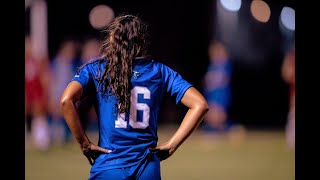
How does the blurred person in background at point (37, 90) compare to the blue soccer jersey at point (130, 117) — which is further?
the blurred person in background at point (37, 90)

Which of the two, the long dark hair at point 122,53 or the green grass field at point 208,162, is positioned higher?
the long dark hair at point 122,53

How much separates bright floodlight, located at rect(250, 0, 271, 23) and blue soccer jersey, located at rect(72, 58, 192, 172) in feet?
67.8

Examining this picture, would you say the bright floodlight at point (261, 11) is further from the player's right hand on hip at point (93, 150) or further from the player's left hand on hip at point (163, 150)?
the player's right hand on hip at point (93, 150)

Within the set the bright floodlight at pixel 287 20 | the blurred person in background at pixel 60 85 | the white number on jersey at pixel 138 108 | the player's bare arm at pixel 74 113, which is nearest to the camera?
the player's bare arm at pixel 74 113

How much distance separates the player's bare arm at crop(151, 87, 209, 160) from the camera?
15.3ft

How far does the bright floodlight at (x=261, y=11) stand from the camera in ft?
82.0

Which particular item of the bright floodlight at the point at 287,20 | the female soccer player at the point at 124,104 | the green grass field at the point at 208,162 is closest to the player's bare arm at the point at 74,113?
the female soccer player at the point at 124,104

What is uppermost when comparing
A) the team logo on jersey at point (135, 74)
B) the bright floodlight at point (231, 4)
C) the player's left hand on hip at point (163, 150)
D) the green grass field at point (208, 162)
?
the bright floodlight at point (231, 4)

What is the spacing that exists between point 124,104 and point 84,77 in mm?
345

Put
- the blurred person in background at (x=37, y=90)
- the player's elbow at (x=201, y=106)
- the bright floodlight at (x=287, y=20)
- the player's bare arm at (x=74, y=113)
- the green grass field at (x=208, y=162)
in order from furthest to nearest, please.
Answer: the bright floodlight at (x=287, y=20) → the blurred person in background at (x=37, y=90) → the green grass field at (x=208, y=162) → the player's elbow at (x=201, y=106) → the player's bare arm at (x=74, y=113)

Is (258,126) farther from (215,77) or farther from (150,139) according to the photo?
(150,139)

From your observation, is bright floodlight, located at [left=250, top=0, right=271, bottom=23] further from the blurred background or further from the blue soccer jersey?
the blue soccer jersey

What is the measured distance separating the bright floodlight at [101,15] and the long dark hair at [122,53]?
19.9 m

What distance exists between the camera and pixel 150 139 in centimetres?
459
